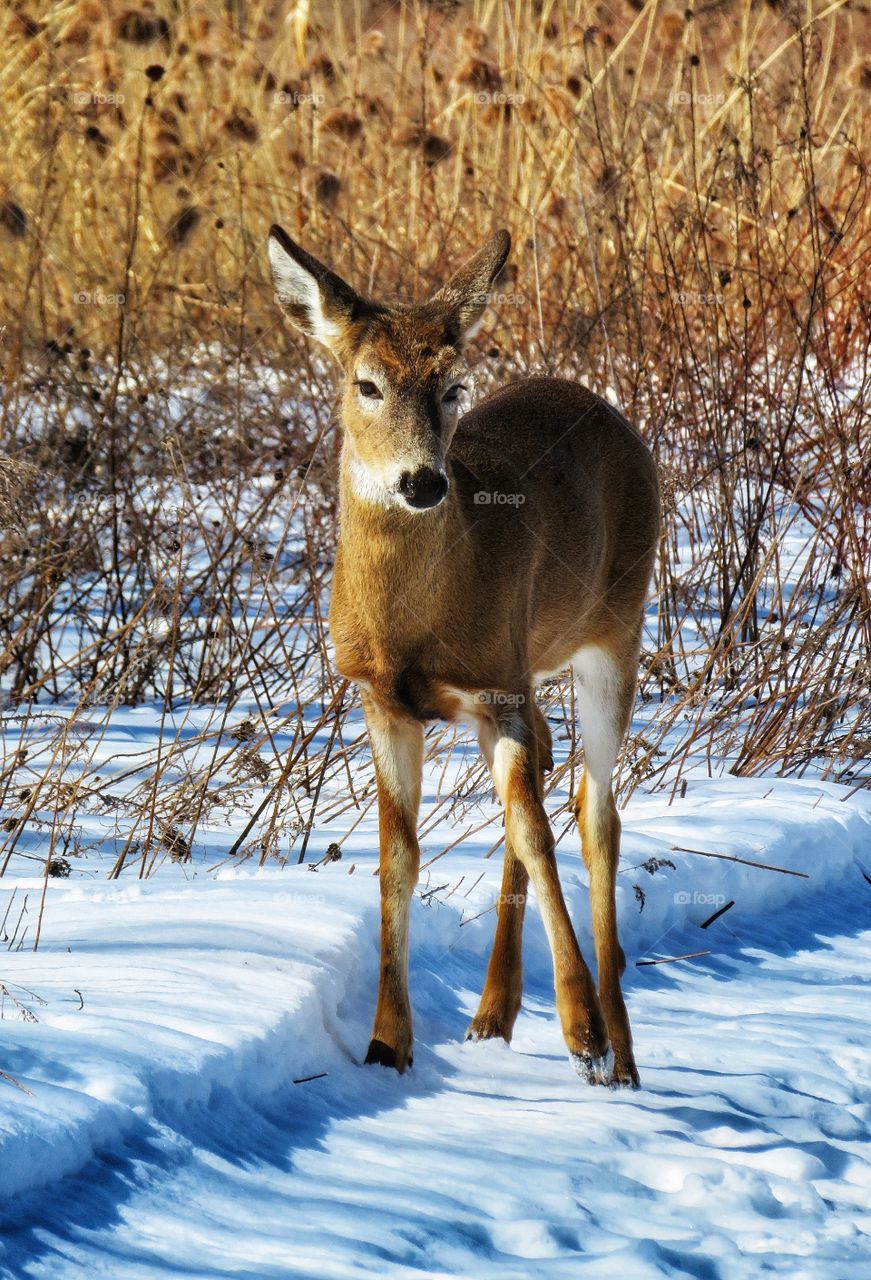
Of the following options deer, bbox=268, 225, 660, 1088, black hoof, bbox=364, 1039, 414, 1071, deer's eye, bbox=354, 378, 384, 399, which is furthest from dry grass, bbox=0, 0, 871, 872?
black hoof, bbox=364, 1039, 414, 1071

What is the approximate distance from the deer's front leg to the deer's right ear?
3.26ft

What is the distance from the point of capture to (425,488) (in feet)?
13.4

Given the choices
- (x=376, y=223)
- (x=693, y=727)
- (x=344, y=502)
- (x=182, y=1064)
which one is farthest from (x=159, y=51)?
(x=182, y=1064)

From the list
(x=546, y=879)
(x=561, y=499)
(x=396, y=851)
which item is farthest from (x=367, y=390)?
(x=546, y=879)

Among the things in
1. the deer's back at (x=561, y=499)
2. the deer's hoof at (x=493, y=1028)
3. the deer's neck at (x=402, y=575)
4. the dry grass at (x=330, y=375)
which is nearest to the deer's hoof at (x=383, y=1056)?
the deer's hoof at (x=493, y=1028)

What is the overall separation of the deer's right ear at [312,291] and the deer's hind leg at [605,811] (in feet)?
4.37

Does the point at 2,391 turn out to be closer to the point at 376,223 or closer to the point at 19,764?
the point at 19,764

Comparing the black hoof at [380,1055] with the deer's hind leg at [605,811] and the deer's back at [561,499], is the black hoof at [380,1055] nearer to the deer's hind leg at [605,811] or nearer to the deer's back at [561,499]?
the deer's hind leg at [605,811]

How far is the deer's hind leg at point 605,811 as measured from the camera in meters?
4.51

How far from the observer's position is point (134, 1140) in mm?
3289

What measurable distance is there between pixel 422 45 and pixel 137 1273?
22.6 feet

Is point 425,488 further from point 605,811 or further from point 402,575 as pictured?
point 605,811

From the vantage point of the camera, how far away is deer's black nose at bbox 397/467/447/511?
4.10 m

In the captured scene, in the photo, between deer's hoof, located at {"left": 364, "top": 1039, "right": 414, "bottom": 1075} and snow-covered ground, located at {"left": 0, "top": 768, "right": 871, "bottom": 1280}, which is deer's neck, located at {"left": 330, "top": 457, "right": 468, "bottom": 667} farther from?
deer's hoof, located at {"left": 364, "top": 1039, "right": 414, "bottom": 1075}
